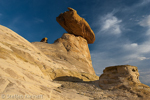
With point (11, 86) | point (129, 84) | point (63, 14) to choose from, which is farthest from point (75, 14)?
point (11, 86)

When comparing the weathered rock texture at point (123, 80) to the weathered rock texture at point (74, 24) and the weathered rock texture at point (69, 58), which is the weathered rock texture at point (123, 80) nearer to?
the weathered rock texture at point (69, 58)

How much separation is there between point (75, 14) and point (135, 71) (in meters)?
16.7

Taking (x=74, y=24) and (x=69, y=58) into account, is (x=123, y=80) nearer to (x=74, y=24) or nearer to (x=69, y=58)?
(x=69, y=58)

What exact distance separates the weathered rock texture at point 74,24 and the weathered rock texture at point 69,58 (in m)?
1.51

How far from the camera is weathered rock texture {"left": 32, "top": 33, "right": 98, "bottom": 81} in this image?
36.5ft

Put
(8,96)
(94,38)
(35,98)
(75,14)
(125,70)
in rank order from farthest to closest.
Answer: (94,38) → (75,14) → (125,70) → (35,98) → (8,96)

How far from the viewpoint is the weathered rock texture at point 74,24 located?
22289 millimetres

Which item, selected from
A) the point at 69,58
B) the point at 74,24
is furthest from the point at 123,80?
the point at 74,24

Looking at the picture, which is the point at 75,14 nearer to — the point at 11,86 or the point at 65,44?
the point at 65,44

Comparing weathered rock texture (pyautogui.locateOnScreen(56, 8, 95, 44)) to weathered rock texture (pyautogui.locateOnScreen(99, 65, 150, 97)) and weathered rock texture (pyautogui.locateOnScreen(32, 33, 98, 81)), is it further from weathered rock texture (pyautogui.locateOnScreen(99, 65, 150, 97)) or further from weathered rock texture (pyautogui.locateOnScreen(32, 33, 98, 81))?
weathered rock texture (pyautogui.locateOnScreen(99, 65, 150, 97))

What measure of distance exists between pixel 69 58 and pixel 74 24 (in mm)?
8763

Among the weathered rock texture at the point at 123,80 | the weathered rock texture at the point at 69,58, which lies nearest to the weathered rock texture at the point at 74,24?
the weathered rock texture at the point at 69,58

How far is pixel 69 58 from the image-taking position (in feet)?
56.3

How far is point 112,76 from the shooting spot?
866 centimetres
